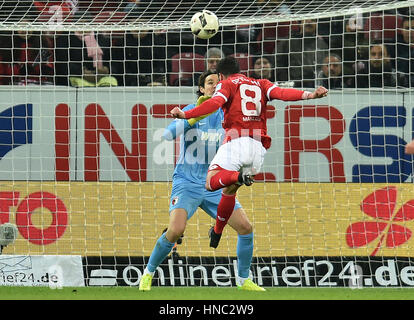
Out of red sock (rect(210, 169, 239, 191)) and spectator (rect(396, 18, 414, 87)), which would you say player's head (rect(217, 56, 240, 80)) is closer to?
red sock (rect(210, 169, 239, 191))

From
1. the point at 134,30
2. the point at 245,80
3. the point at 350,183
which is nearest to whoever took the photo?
the point at 245,80

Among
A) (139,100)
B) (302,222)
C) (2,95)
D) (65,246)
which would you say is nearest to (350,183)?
A: (302,222)

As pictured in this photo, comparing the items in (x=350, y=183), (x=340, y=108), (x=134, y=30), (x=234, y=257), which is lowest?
(x=234, y=257)

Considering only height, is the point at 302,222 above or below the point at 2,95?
below

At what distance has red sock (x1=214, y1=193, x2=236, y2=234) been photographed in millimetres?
8406

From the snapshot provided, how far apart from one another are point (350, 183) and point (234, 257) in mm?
1633

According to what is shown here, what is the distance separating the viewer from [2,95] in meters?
→ 10.8

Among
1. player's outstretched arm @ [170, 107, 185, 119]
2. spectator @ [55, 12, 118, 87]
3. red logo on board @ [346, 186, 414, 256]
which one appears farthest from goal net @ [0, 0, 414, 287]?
player's outstretched arm @ [170, 107, 185, 119]

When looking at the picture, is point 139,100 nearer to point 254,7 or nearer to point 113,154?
point 113,154

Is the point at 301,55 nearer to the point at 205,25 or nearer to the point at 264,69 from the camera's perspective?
the point at 264,69

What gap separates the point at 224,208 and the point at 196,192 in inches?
25.4

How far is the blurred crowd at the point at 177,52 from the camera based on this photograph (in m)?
11.2

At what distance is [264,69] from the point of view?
11258 mm

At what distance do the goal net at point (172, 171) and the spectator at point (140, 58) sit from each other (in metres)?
0.07
